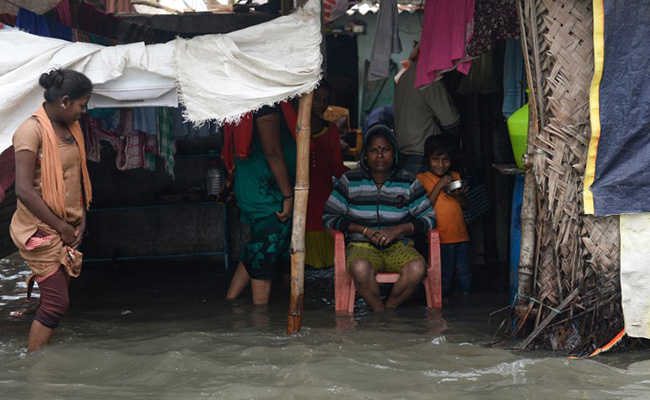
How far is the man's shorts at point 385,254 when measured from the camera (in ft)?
18.4

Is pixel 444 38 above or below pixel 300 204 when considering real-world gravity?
above

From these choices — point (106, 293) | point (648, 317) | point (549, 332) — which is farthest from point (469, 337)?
point (106, 293)

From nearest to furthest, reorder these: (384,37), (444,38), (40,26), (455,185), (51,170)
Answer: (51,170) < (444,38) < (40,26) < (384,37) < (455,185)

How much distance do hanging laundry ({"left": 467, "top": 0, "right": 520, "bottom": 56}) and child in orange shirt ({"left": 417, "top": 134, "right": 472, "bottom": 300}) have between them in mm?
925

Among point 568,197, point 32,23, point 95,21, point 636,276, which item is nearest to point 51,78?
point 32,23

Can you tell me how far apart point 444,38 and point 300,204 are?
1560 millimetres

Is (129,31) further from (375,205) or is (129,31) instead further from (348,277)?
(348,277)

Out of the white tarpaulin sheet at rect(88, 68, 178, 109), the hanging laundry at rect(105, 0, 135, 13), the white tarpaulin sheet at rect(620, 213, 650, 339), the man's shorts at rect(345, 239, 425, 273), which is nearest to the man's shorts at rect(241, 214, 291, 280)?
the man's shorts at rect(345, 239, 425, 273)

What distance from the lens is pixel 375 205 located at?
579 cm

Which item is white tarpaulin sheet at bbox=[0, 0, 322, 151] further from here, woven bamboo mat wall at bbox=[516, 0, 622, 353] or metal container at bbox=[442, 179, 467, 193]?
metal container at bbox=[442, 179, 467, 193]

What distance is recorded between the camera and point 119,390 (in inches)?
157

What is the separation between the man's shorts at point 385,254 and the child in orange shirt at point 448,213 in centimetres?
55

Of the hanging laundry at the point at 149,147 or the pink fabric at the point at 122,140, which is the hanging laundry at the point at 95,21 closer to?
the pink fabric at the point at 122,140

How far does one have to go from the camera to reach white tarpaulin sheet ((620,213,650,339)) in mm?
4340
